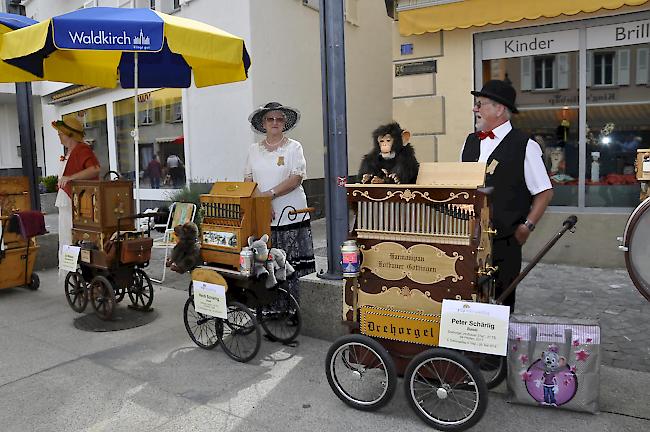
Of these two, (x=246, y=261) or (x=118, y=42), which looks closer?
(x=246, y=261)

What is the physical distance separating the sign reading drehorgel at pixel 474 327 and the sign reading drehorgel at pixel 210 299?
164 cm

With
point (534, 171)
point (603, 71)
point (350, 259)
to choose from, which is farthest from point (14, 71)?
point (603, 71)

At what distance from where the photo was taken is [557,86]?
21.4ft

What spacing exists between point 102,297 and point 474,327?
3.50m

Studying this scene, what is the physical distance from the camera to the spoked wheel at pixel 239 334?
383 cm

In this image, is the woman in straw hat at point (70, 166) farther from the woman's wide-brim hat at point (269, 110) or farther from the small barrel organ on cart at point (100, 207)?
the woman's wide-brim hat at point (269, 110)

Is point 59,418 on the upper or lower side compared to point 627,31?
lower

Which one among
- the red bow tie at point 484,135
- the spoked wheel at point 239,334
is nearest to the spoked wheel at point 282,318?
the spoked wheel at point 239,334

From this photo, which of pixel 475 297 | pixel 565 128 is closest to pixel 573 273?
pixel 565 128

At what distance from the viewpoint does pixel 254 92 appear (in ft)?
29.9

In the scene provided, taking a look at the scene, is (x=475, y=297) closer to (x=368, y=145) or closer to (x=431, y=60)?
(x=431, y=60)

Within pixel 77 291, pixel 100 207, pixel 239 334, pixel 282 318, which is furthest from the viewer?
pixel 77 291

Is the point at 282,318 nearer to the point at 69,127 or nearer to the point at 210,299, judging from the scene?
the point at 210,299

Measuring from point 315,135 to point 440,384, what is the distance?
7926 millimetres
